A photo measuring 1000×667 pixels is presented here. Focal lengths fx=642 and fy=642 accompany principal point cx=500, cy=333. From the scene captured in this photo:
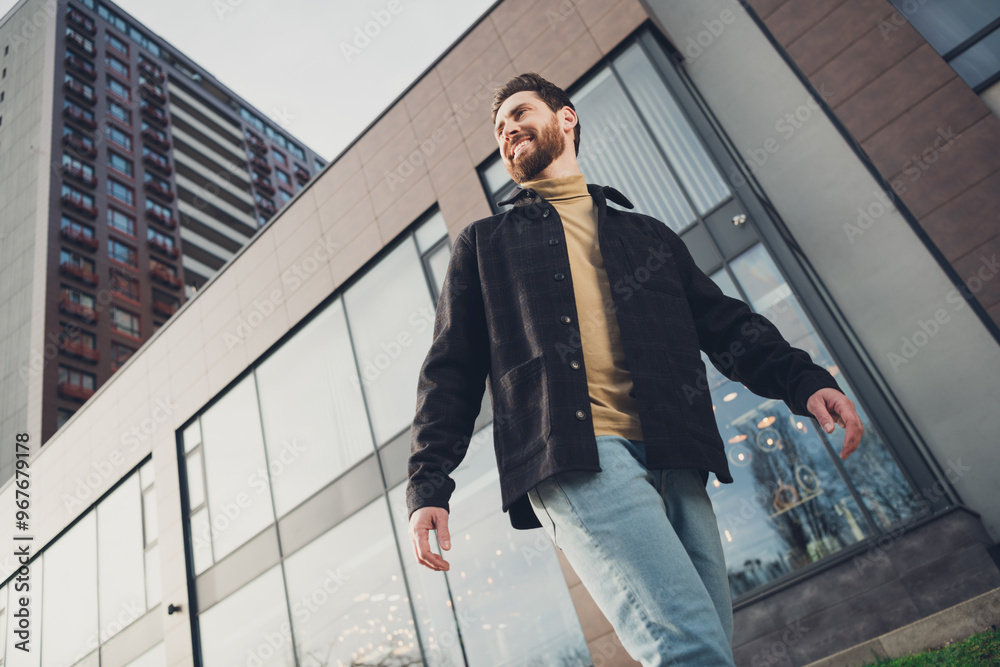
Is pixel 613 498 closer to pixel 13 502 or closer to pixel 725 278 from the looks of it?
pixel 725 278

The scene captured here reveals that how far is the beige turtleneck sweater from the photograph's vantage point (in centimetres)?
160

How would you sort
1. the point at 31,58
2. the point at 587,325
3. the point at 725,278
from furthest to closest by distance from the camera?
the point at 31,58 → the point at 725,278 → the point at 587,325

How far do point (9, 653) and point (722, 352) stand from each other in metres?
21.5

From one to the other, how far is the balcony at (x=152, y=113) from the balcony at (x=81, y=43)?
386 centimetres

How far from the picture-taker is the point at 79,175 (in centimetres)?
3488

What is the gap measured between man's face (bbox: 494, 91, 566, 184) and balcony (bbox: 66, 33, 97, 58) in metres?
49.0

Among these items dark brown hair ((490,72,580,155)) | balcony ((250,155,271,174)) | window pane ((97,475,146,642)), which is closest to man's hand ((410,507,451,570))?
dark brown hair ((490,72,580,155))

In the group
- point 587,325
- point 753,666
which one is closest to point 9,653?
point 753,666

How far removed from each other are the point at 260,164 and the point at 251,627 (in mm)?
45617

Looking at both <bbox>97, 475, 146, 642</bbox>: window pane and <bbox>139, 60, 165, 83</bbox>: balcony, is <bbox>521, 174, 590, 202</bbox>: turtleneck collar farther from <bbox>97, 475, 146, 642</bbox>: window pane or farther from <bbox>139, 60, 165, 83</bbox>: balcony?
<bbox>139, 60, 165, 83</bbox>: balcony

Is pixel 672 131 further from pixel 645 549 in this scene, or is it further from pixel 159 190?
pixel 159 190

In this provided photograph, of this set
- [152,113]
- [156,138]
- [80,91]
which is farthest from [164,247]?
[152,113]

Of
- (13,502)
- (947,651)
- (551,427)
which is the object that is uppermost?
(13,502)

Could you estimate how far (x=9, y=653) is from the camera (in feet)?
54.6
